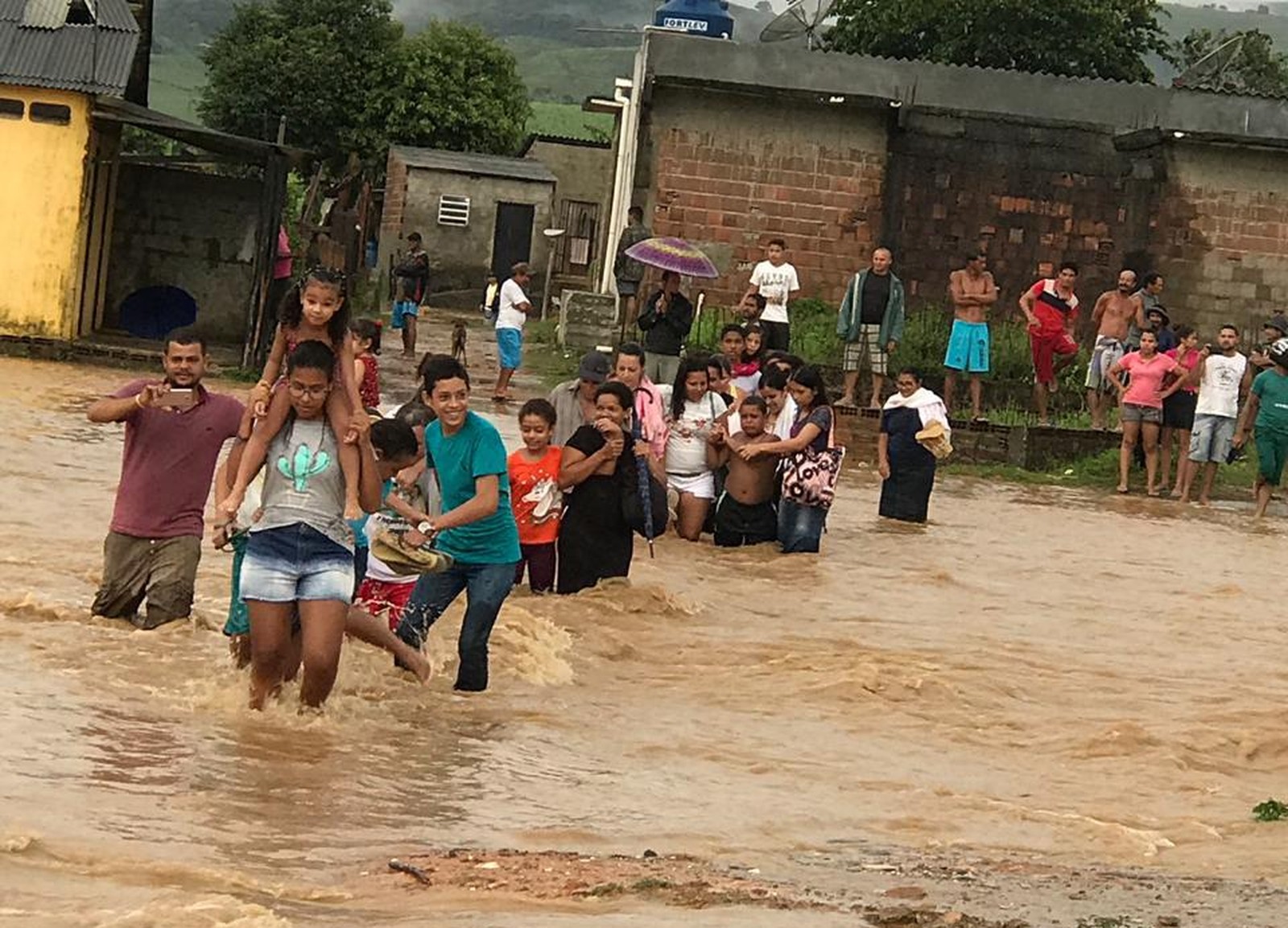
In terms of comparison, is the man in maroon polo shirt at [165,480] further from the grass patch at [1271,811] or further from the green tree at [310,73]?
the green tree at [310,73]


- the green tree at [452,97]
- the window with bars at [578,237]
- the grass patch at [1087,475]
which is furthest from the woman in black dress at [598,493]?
the green tree at [452,97]

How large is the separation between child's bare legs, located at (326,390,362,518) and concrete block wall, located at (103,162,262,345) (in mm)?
17658

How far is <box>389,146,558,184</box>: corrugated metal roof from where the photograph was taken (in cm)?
4641

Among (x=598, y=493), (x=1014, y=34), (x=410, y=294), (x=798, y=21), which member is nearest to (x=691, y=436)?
(x=598, y=493)

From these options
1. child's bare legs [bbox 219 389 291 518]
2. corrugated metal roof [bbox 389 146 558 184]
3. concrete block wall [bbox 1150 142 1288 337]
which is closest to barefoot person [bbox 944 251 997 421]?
concrete block wall [bbox 1150 142 1288 337]

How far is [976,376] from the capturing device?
23125mm

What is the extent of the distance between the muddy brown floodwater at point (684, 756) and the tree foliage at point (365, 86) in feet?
144

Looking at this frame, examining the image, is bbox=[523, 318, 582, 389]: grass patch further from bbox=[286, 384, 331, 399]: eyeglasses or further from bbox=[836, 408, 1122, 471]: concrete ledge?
bbox=[286, 384, 331, 399]: eyeglasses

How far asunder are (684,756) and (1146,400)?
12.9 m

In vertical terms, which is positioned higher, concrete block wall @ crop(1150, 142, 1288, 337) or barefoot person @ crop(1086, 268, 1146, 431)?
concrete block wall @ crop(1150, 142, 1288, 337)

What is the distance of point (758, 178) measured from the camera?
26859 mm

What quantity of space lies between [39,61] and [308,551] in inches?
651

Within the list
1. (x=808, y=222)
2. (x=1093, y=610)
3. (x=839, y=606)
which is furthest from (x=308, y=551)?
(x=808, y=222)

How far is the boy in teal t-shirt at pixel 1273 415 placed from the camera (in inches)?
794
